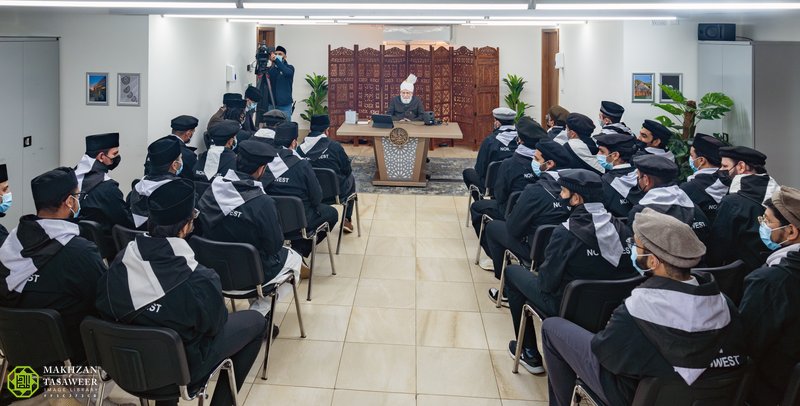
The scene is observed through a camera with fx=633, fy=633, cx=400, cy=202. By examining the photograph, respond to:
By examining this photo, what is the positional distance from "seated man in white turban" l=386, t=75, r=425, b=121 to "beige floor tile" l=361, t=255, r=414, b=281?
4.48 m

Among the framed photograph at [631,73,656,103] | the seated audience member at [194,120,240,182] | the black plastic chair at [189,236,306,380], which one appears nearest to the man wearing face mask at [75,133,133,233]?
the black plastic chair at [189,236,306,380]

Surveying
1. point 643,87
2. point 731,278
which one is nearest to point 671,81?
point 643,87

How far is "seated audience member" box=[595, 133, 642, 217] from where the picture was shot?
465 cm

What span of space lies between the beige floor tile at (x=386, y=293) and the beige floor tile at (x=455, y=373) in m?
0.84

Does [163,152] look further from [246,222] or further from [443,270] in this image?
[443,270]

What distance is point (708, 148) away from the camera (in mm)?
4703

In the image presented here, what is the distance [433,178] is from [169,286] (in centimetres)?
757

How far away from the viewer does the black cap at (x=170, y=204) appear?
2.69 meters

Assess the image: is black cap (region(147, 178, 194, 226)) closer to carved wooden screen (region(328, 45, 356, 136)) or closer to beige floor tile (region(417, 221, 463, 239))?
beige floor tile (region(417, 221, 463, 239))

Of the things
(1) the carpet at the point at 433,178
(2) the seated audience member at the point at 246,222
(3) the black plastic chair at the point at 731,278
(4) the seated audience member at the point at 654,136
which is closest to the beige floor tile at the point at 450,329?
(2) the seated audience member at the point at 246,222

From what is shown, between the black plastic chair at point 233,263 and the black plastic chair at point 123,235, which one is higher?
the black plastic chair at point 123,235

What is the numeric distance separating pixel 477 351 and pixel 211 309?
2078mm

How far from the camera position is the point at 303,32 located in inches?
530

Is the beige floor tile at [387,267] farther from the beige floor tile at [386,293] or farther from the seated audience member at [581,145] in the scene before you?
the seated audience member at [581,145]
